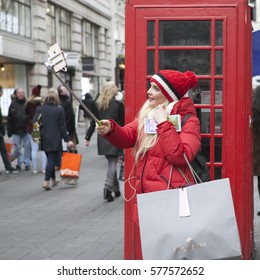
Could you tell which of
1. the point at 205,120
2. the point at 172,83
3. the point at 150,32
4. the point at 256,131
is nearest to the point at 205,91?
the point at 205,120

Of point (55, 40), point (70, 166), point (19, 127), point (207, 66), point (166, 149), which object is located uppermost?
point (55, 40)

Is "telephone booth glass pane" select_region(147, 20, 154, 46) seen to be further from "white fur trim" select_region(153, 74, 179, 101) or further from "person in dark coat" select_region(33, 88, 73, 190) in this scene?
"person in dark coat" select_region(33, 88, 73, 190)

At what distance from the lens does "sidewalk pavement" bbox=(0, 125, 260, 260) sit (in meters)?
7.39

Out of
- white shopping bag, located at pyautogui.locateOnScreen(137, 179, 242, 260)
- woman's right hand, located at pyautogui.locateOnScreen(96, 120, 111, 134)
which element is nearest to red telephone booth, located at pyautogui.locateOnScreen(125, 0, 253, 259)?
woman's right hand, located at pyautogui.locateOnScreen(96, 120, 111, 134)

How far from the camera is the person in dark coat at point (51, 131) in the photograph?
12.4 meters

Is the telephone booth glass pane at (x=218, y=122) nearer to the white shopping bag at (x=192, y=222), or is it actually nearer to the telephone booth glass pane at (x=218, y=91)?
the telephone booth glass pane at (x=218, y=91)

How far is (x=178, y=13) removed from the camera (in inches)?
223

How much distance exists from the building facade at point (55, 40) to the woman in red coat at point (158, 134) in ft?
58.1

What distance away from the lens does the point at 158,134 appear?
4508 millimetres

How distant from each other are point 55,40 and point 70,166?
79.3 ft

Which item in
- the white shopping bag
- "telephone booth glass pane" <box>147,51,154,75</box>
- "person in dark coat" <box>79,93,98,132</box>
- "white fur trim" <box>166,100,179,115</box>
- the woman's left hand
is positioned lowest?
the white shopping bag

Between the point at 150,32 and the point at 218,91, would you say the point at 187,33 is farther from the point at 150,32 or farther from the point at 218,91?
the point at 218,91

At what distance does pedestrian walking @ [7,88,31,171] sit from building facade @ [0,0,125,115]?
650 cm

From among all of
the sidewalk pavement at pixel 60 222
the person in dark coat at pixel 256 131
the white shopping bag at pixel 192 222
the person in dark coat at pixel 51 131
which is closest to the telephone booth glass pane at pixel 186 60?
the white shopping bag at pixel 192 222
